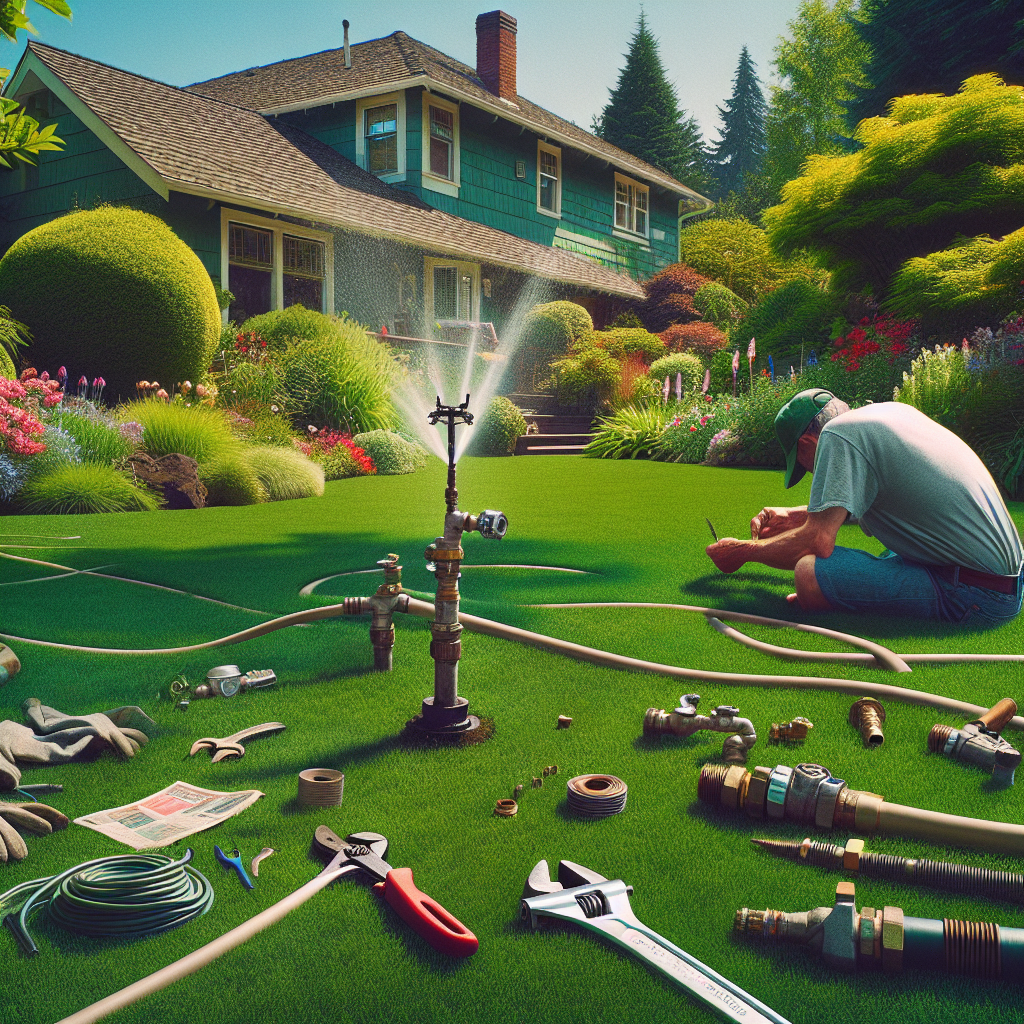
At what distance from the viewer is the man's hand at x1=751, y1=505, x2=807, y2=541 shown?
4.68 m

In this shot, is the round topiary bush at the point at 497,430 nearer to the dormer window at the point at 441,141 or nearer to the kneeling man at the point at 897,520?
the dormer window at the point at 441,141

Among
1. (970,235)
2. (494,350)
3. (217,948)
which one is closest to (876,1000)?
(217,948)

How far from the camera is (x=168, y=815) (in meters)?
2.30

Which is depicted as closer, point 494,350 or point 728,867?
point 728,867

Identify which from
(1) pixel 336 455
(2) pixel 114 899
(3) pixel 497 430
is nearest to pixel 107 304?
(1) pixel 336 455

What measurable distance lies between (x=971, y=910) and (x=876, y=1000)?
1.28 ft

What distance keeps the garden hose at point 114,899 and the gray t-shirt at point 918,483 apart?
114 inches

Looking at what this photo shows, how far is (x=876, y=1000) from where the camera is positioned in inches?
62.9

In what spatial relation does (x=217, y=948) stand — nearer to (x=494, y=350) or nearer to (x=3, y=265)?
(x=3, y=265)

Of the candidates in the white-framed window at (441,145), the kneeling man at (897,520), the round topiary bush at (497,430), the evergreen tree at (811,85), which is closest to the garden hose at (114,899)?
the kneeling man at (897,520)

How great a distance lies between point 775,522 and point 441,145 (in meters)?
17.5

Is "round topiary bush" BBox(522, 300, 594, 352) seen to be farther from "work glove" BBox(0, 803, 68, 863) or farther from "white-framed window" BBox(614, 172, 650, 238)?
"work glove" BBox(0, 803, 68, 863)

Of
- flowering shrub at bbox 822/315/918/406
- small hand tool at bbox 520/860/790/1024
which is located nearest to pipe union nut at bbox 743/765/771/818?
small hand tool at bbox 520/860/790/1024

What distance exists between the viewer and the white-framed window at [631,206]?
2570cm
